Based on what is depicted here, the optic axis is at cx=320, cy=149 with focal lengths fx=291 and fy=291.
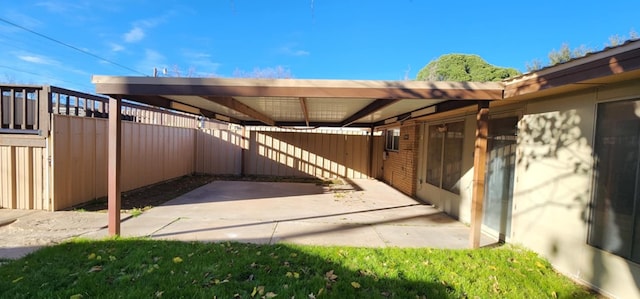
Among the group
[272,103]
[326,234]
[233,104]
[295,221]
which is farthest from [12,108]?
[326,234]

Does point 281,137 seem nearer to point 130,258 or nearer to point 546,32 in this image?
point 130,258

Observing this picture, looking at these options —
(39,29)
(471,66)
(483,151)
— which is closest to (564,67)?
(483,151)

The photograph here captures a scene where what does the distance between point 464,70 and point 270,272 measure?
2098 centimetres

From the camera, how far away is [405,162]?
8.96m

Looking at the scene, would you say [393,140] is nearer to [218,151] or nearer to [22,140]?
[218,151]

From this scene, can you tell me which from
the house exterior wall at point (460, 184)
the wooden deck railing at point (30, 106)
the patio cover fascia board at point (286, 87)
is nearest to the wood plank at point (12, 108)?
the wooden deck railing at point (30, 106)

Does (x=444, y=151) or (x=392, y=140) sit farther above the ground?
(x=392, y=140)

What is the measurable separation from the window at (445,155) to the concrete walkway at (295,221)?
2.31 feet

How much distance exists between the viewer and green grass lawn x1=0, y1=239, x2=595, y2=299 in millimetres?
2729

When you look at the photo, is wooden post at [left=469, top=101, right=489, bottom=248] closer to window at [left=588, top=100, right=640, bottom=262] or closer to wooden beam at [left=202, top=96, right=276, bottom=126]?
window at [left=588, top=100, right=640, bottom=262]

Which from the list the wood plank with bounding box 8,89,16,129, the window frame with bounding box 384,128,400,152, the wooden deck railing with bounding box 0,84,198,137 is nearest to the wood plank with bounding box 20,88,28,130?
the wooden deck railing with bounding box 0,84,198,137

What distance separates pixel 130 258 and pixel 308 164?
29.0ft

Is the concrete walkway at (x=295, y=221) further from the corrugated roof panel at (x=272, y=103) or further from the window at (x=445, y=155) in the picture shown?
the corrugated roof panel at (x=272, y=103)

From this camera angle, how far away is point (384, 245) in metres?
4.20
